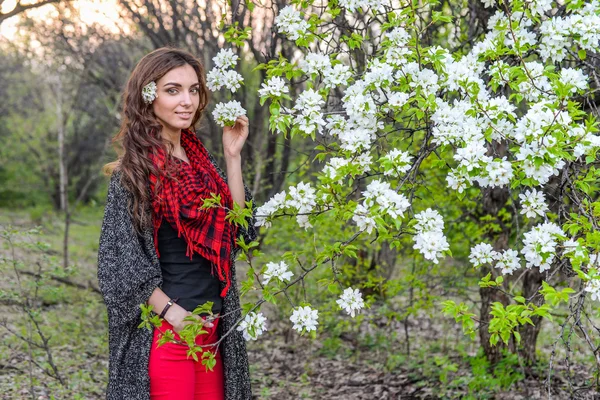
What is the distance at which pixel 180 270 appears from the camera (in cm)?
244

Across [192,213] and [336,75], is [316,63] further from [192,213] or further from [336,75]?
[192,213]

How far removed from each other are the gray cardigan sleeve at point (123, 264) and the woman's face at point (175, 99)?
0.30 meters

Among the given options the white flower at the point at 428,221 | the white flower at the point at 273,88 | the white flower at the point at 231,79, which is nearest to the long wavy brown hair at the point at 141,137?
the white flower at the point at 231,79

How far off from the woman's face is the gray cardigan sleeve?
299mm

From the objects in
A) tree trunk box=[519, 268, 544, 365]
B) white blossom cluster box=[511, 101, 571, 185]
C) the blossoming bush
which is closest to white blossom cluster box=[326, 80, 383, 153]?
the blossoming bush

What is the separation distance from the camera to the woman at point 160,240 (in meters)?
2.35

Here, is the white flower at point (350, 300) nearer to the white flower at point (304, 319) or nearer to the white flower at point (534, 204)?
the white flower at point (304, 319)

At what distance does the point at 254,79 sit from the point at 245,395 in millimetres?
7030

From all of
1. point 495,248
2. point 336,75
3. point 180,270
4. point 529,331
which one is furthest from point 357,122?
point 529,331

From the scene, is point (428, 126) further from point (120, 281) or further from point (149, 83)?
point (120, 281)

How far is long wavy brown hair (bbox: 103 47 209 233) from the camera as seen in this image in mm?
2350

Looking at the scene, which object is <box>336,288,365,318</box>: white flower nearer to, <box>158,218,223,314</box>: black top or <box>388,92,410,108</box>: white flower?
<box>158,218,223,314</box>: black top

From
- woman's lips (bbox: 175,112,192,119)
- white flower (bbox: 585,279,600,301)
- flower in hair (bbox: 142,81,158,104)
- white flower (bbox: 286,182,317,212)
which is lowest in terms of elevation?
white flower (bbox: 585,279,600,301)

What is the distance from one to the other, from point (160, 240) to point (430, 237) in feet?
3.36
